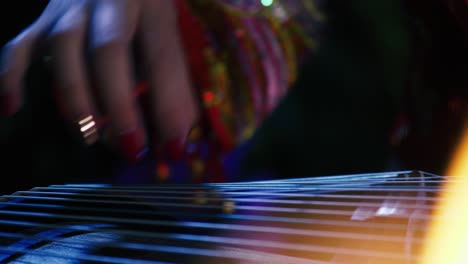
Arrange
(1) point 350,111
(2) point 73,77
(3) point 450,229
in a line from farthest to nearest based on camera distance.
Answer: (1) point 350,111 → (2) point 73,77 → (3) point 450,229

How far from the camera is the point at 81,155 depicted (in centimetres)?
108

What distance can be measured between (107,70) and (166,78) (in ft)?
0.29

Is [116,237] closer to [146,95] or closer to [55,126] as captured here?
[146,95]

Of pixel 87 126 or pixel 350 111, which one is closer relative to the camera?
pixel 87 126

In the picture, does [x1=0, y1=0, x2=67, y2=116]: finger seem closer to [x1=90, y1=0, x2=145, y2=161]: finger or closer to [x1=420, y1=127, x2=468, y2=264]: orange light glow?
[x1=90, y1=0, x2=145, y2=161]: finger

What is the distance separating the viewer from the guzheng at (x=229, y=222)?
1.40 ft

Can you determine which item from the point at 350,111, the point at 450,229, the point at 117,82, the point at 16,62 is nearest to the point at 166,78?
the point at 117,82

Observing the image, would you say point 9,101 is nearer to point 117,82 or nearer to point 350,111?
A: point 117,82

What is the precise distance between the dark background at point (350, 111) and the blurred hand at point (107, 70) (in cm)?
31

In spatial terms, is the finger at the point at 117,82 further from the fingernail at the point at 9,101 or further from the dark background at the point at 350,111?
the dark background at the point at 350,111

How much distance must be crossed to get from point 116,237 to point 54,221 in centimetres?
12

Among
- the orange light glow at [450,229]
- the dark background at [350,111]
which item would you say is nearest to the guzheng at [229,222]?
the orange light glow at [450,229]

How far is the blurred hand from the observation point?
0.54m

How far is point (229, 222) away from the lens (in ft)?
1.82
